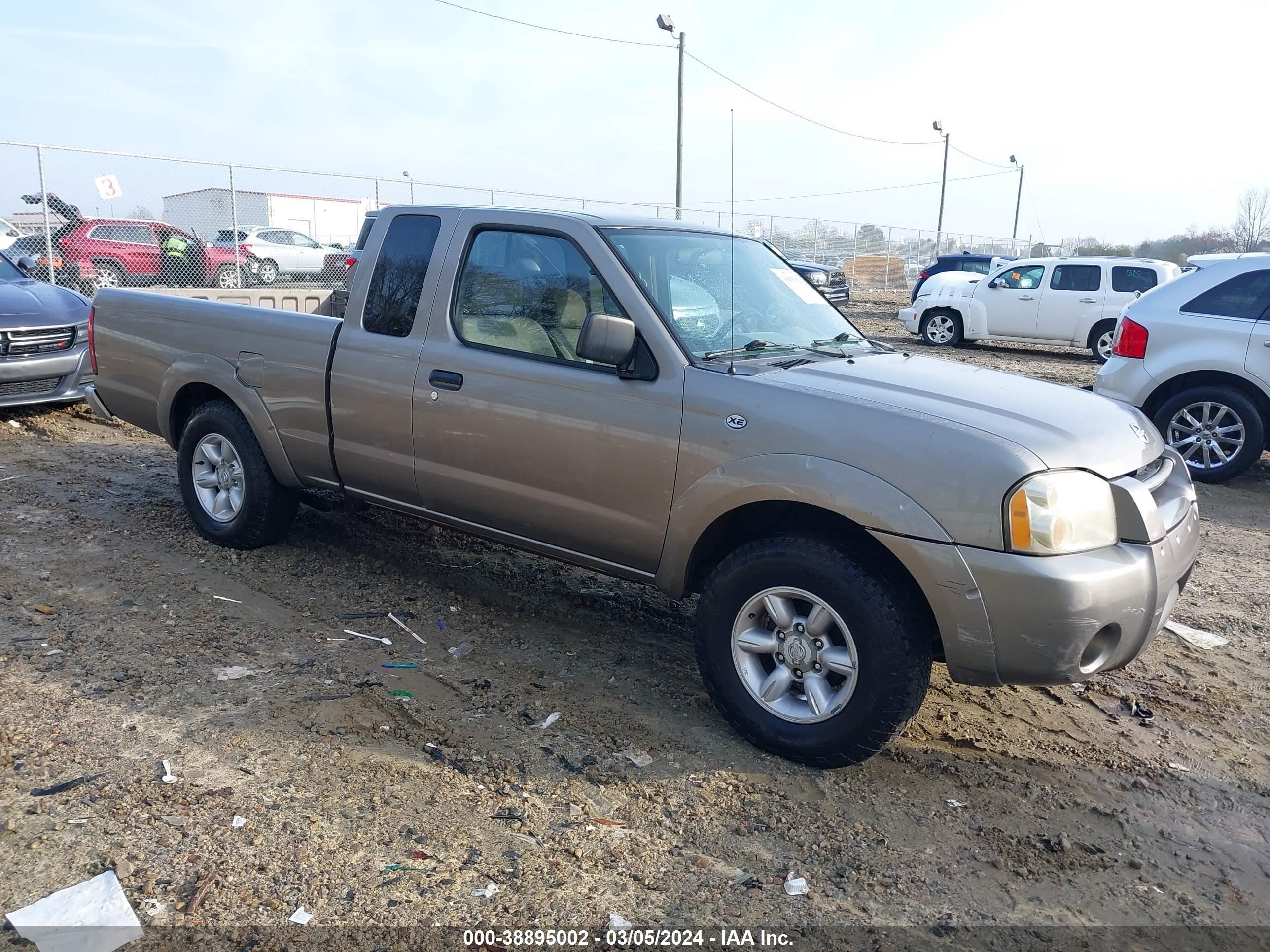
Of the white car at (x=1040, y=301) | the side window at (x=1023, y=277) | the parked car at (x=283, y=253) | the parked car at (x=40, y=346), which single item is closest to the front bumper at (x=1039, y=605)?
the parked car at (x=40, y=346)

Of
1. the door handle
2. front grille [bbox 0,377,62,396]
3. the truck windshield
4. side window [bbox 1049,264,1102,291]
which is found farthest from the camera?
side window [bbox 1049,264,1102,291]

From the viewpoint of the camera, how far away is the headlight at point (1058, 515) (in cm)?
311

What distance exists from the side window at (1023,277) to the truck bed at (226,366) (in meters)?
14.6

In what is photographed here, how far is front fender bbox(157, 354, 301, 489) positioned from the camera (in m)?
5.23

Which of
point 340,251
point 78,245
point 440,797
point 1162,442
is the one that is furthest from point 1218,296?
point 340,251

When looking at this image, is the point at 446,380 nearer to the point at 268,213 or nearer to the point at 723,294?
the point at 723,294

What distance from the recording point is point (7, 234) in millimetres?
15797

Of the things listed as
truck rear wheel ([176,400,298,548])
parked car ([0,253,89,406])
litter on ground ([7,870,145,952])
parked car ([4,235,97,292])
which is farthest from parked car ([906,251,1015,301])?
litter on ground ([7,870,145,952])

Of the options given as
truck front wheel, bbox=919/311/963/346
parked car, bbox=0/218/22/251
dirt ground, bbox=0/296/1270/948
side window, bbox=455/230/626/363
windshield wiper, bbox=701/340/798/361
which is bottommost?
dirt ground, bbox=0/296/1270/948

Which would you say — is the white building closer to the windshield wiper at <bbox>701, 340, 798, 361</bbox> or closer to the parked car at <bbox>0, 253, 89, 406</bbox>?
the parked car at <bbox>0, 253, 89, 406</bbox>

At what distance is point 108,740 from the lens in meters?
3.56

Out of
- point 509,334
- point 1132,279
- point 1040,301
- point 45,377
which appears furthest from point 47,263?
point 1132,279

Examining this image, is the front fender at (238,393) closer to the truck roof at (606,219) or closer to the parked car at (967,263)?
the truck roof at (606,219)

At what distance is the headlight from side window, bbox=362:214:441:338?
2866mm
